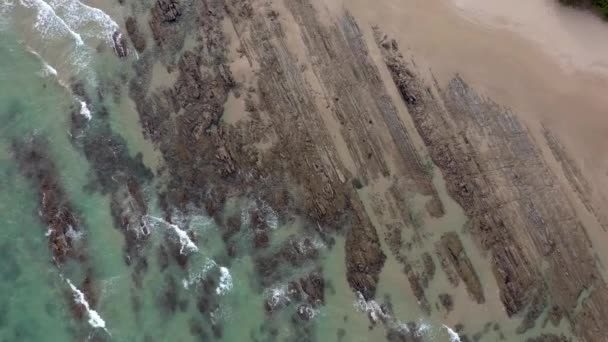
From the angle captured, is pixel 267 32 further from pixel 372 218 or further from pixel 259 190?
pixel 372 218

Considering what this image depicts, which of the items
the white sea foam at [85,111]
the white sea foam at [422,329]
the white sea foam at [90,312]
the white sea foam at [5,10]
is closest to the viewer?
the white sea foam at [422,329]

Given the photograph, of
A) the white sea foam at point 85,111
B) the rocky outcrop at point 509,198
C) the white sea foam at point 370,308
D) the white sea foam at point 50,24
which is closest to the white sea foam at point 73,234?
the white sea foam at point 85,111

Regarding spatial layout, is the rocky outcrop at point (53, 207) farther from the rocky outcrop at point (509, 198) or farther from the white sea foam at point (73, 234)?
the rocky outcrop at point (509, 198)

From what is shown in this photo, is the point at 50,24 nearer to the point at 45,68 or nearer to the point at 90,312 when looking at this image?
the point at 45,68

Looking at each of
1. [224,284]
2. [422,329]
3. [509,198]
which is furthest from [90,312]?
[509,198]

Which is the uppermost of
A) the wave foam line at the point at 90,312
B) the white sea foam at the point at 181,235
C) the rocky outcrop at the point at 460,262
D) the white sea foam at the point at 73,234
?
the rocky outcrop at the point at 460,262

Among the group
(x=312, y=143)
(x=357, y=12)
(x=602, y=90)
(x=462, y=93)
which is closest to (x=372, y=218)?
(x=312, y=143)
